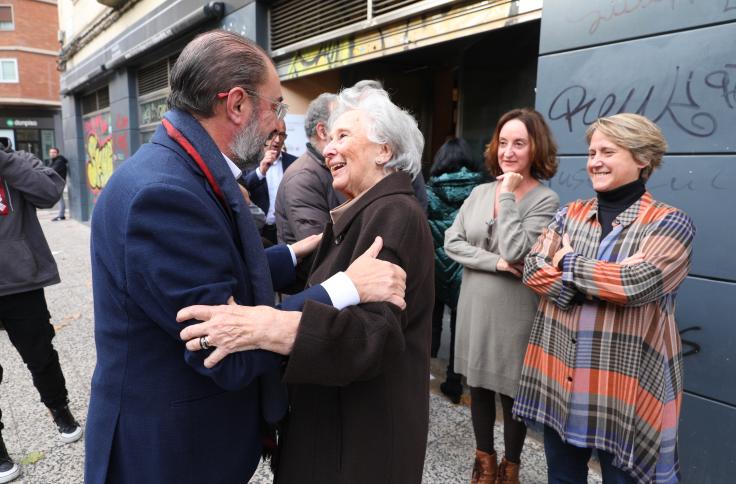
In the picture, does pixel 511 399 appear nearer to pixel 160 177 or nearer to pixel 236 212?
pixel 236 212

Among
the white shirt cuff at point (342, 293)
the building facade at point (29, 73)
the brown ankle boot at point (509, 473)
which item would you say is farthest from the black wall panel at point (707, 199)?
the building facade at point (29, 73)

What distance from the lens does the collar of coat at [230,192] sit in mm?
1224

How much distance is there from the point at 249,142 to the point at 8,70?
108 feet

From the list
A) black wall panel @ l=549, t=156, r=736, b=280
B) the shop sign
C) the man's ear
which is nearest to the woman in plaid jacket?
black wall panel @ l=549, t=156, r=736, b=280

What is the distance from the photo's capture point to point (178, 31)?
23.9ft

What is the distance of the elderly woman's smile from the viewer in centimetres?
163

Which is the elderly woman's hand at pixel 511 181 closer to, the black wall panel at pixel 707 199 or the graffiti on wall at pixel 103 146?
the black wall panel at pixel 707 199

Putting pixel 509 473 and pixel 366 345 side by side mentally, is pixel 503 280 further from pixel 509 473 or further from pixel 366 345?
pixel 366 345

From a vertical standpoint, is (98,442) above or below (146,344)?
below

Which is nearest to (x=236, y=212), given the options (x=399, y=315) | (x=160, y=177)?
(x=160, y=177)

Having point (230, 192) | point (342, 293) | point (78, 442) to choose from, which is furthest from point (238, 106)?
point (78, 442)

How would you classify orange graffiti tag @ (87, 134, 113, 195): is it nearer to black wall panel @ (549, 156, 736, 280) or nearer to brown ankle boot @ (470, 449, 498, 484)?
brown ankle boot @ (470, 449, 498, 484)

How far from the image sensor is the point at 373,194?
1519mm

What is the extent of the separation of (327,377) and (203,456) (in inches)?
16.4
